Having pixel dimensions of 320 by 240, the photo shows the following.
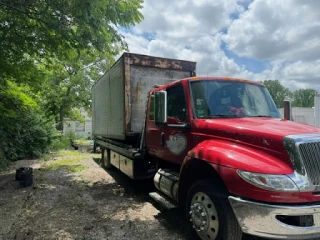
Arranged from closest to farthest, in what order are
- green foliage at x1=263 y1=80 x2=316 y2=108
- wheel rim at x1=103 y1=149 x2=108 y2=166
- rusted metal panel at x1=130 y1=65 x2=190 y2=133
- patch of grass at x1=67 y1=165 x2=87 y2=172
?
rusted metal panel at x1=130 y1=65 x2=190 y2=133 → wheel rim at x1=103 y1=149 x2=108 y2=166 → patch of grass at x1=67 y1=165 x2=87 y2=172 → green foliage at x1=263 y1=80 x2=316 y2=108

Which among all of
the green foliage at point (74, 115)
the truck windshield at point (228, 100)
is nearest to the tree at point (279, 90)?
the green foliage at point (74, 115)

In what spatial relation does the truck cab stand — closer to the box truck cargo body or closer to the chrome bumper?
the chrome bumper

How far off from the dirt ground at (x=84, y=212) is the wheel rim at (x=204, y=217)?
2.03 feet

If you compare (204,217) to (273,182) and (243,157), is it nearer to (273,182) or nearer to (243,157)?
(243,157)

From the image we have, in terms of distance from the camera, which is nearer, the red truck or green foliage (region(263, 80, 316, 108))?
the red truck

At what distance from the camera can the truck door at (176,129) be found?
432cm

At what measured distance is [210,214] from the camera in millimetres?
3389

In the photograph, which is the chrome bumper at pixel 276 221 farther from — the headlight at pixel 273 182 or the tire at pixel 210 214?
the tire at pixel 210 214

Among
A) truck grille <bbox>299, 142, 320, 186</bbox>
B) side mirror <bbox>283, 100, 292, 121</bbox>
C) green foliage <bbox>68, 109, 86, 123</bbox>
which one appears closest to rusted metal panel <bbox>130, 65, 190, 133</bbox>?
side mirror <bbox>283, 100, 292, 121</bbox>

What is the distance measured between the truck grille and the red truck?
0.4 inches

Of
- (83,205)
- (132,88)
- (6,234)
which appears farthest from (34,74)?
(6,234)

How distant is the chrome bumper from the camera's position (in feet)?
8.89

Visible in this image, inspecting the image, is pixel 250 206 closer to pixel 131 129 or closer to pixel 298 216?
pixel 298 216

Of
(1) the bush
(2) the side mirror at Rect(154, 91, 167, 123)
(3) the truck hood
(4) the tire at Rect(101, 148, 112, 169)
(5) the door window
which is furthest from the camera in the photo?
(1) the bush
